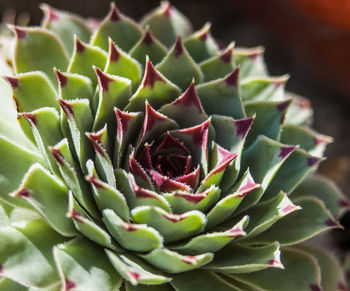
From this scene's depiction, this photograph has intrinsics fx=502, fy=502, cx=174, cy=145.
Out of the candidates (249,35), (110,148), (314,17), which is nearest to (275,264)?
(110,148)

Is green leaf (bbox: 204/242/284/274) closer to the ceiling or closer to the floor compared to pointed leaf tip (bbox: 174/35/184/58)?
closer to the floor

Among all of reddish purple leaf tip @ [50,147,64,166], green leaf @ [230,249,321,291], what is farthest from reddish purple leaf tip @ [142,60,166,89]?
green leaf @ [230,249,321,291]

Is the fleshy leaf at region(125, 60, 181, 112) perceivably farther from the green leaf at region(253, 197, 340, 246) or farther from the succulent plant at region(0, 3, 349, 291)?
the green leaf at region(253, 197, 340, 246)

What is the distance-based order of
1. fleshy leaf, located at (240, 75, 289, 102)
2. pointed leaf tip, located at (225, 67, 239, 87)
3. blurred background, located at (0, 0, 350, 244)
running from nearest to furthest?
pointed leaf tip, located at (225, 67, 239, 87)
fleshy leaf, located at (240, 75, 289, 102)
blurred background, located at (0, 0, 350, 244)

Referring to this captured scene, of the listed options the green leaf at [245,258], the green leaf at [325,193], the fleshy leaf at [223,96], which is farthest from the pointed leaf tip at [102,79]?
the green leaf at [325,193]

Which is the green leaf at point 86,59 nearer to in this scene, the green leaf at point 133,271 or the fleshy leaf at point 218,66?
the fleshy leaf at point 218,66

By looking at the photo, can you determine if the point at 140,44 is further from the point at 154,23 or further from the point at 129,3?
the point at 129,3
